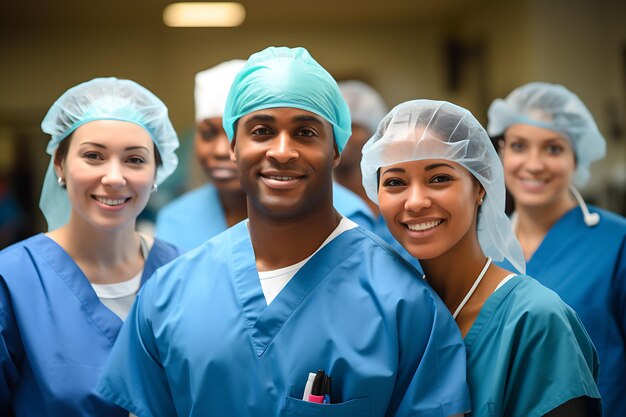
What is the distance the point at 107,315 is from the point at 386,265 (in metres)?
0.69

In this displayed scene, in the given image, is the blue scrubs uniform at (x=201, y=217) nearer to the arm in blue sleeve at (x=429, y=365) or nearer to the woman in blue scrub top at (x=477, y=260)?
the woman in blue scrub top at (x=477, y=260)

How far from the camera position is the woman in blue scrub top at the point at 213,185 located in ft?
8.63

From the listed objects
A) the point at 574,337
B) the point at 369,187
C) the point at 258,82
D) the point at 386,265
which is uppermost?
the point at 258,82

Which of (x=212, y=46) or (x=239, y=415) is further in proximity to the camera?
(x=212, y=46)

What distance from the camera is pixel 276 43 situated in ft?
16.7

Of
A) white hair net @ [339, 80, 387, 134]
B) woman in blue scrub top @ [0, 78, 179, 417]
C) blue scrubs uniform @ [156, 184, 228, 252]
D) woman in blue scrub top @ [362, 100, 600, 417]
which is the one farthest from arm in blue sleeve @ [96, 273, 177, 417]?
white hair net @ [339, 80, 387, 134]

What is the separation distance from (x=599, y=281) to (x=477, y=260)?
0.55 m

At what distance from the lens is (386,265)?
1652 millimetres

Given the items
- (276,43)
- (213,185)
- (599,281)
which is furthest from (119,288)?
(276,43)

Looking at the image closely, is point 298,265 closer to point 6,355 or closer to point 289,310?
point 289,310

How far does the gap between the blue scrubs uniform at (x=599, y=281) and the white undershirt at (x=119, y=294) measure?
1107 mm

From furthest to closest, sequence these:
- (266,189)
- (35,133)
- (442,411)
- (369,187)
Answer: (35,133), (369,187), (266,189), (442,411)

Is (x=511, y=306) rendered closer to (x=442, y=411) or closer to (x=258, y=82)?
(x=442, y=411)

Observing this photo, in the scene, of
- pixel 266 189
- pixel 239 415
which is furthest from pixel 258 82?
pixel 239 415
